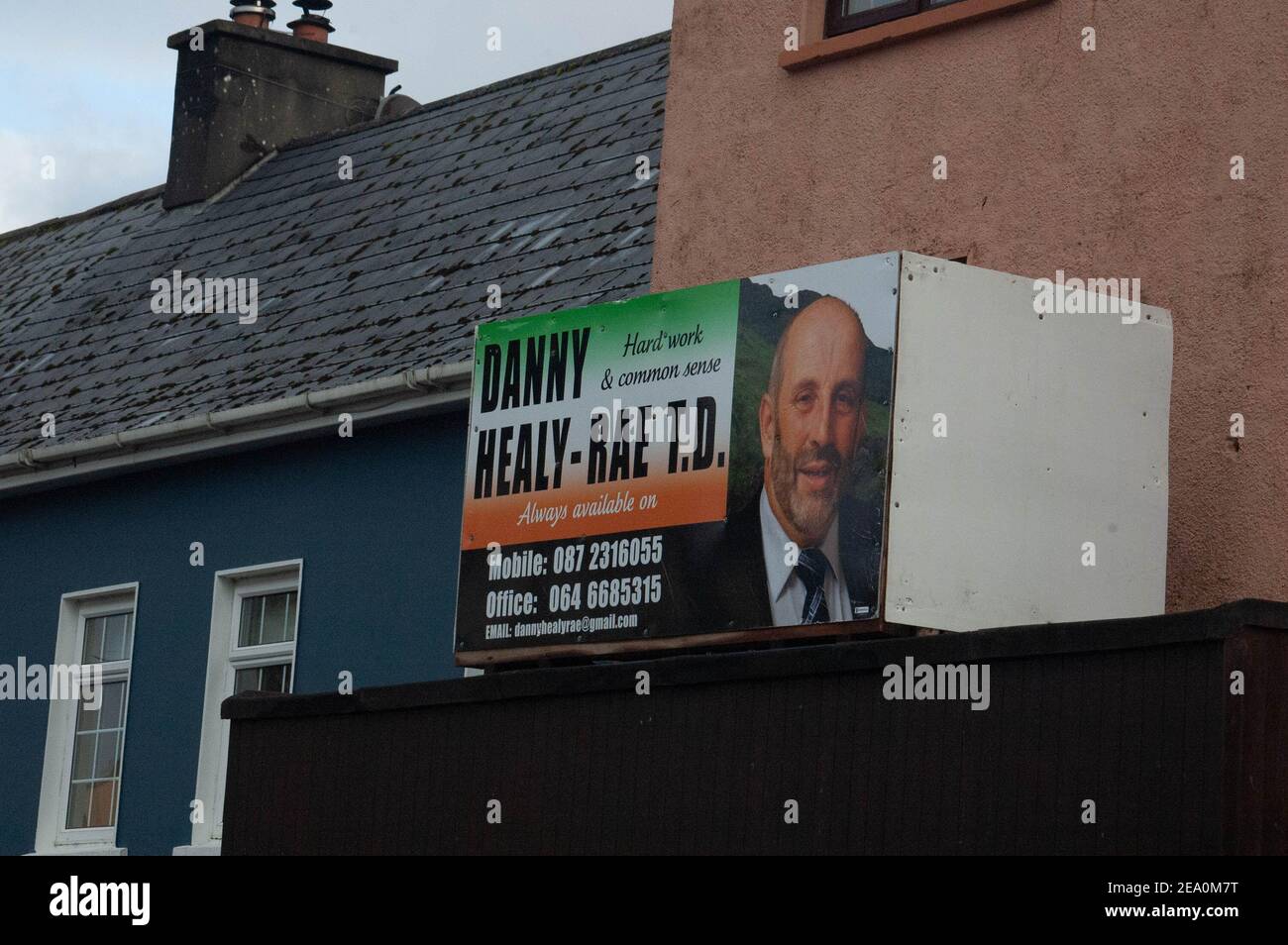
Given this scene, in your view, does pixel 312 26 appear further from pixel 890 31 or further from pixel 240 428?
pixel 890 31

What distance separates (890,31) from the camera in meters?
Result: 10.3

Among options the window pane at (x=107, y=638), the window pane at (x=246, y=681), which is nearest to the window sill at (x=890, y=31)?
the window pane at (x=246, y=681)

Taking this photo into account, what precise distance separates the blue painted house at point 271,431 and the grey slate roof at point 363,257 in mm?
32

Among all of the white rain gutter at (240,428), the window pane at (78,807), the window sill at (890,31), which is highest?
the window sill at (890,31)

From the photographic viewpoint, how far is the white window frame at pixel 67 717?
14.8m

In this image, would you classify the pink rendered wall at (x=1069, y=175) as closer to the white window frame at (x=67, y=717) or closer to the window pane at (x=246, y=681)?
the window pane at (x=246, y=681)

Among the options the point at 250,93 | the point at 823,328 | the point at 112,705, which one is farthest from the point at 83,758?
the point at 823,328

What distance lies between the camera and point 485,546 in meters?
10.0

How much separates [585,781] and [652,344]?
1.81 m

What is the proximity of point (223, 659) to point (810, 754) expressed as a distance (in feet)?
23.1

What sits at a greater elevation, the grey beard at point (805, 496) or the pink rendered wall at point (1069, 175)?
the pink rendered wall at point (1069, 175)
